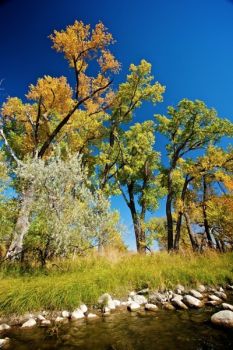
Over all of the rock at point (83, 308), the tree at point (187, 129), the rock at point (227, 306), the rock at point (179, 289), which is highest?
the tree at point (187, 129)

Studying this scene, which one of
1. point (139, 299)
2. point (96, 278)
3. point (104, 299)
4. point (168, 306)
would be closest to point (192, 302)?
point (168, 306)

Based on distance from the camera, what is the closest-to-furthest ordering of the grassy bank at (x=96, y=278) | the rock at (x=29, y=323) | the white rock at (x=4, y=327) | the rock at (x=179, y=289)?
the white rock at (x=4, y=327) → the rock at (x=29, y=323) → the grassy bank at (x=96, y=278) → the rock at (x=179, y=289)

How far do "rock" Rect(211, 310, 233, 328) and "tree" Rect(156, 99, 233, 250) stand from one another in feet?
48.8

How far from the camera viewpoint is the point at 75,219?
41.8 ft

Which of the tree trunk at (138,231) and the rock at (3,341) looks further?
the tree trunk at (138,231)

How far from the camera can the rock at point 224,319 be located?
255 inches

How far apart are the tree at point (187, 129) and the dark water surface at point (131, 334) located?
14623 millimetres

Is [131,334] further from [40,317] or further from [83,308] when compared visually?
[40,317]

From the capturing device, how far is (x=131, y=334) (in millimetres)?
6391

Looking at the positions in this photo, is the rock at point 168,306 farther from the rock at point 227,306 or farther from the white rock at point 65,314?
the white rock at point 65,314

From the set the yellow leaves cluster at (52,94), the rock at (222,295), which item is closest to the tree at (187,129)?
the yellow leaves cluster at (52,94)

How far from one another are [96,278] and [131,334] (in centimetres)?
361

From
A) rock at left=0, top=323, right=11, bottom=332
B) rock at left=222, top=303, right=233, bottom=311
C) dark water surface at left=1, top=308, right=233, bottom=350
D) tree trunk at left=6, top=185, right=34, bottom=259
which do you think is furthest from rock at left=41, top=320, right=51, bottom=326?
tree trunk at left=6, top=185, right=34, bottom=259

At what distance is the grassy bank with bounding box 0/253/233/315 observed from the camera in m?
8.22
